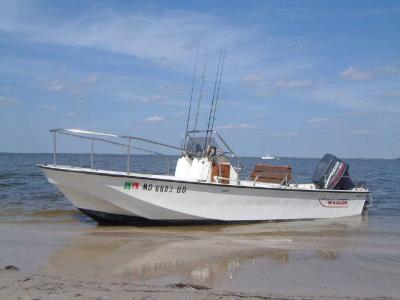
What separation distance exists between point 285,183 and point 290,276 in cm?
638

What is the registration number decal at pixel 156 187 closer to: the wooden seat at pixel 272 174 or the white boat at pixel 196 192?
the white boat at pixel 196 192

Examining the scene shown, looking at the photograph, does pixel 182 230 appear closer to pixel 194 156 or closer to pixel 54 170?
pixel 194 156

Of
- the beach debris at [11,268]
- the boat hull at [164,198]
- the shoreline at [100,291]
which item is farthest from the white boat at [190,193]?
the shoreline at [100,291]

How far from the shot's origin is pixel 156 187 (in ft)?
36.6

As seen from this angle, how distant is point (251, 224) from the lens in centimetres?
1236

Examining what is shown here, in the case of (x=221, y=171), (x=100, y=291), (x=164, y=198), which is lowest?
(x=100, y=291)

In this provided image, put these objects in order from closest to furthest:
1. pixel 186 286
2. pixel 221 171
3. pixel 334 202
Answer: pixel 186 286
pixel 221 171
pixel 334 202

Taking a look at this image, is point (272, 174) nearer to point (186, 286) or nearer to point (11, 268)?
point (186, 286)

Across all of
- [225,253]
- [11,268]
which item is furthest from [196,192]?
[11,268]

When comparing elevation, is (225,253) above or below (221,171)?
below

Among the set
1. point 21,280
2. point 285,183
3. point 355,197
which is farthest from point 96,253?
point 355,197

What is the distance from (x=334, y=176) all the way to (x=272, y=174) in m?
1.89

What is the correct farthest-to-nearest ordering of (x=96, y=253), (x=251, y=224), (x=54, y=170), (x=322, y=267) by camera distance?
(x=251, y=224), (x=54, y=170), (x=96, y=253), (x=322, y=267)

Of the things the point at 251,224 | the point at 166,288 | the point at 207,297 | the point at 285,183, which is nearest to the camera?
the point at 207,297
